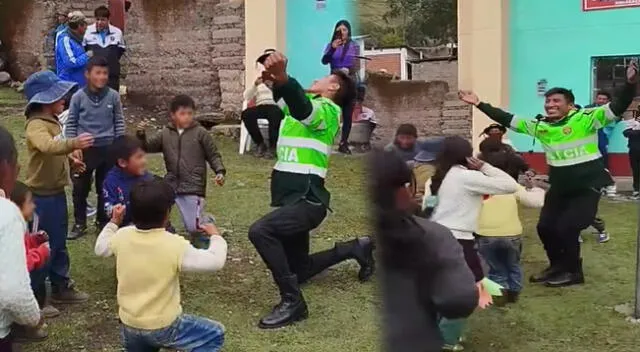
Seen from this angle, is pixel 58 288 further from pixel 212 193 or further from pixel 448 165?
pixel 212 193

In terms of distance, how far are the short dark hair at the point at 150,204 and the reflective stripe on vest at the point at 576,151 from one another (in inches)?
134

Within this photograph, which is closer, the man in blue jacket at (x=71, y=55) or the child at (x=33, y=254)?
the child at (x=33, y=254)

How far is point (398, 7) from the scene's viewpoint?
1.81 meters

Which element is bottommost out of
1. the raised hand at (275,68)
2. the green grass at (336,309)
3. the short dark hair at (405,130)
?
the green grass at (336,309)

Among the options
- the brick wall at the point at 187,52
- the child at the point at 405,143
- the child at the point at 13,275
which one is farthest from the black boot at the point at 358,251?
the brick wall at the point at 187,52

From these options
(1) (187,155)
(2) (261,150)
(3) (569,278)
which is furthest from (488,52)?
(1) (187,155)

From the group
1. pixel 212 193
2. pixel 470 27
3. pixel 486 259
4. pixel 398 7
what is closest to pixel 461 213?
pixel 486 259

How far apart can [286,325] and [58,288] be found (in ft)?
4.83

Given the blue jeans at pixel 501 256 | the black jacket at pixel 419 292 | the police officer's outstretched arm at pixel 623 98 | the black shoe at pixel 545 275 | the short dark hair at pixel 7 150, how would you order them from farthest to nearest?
the black shoe at pixel 545 275 < the police officer's outstretched arm at pixel 623 98 < the blue jeans at pixel 501 256 < the short dark hair at pixel 7 150 < the black jacket at pixel 419 292

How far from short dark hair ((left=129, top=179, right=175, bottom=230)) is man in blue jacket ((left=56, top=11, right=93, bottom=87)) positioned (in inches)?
214

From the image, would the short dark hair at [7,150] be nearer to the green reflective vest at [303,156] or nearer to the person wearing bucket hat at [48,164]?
the person wearing bucket hat at [48,164]

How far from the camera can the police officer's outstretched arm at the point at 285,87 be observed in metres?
4.00

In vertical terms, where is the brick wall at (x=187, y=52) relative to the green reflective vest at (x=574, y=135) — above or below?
above

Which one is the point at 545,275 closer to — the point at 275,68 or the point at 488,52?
the point at 275,68
